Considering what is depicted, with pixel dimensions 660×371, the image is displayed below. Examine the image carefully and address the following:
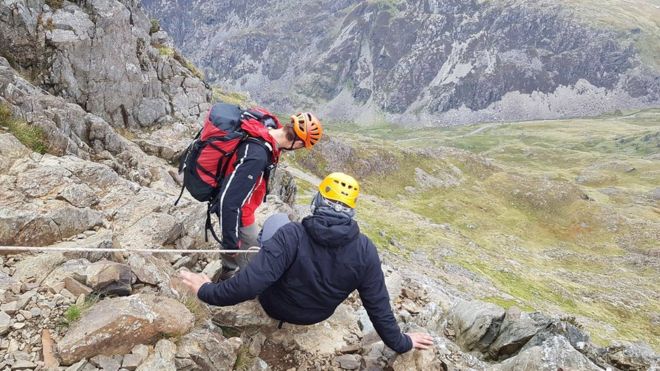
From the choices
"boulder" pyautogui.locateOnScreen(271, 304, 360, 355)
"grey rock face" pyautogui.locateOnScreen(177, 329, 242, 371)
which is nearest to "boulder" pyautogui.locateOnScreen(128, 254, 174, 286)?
"grey rock face" pyautogui.locateOnScreen(177, 329, 242, 371)

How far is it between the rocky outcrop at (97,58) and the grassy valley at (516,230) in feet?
126

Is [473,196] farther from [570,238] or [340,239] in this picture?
[340,239]

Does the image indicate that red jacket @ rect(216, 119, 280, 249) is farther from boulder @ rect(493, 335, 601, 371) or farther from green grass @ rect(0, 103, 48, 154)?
green grass @ rect(0, 103, 48, 154)

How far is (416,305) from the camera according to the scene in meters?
16.4

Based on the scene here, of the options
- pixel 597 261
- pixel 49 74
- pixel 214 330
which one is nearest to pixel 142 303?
pixel 214 330

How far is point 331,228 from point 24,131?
13811 millimetres

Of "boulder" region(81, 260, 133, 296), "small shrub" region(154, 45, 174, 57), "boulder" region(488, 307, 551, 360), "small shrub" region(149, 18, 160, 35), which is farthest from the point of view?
"small shrub" region(149, 18, 160, 35)

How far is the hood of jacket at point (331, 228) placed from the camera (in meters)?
7.82

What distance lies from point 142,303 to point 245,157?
11.3 feet

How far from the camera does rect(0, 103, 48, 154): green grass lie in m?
15.0

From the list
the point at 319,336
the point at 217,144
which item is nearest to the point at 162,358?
the point at 217,144

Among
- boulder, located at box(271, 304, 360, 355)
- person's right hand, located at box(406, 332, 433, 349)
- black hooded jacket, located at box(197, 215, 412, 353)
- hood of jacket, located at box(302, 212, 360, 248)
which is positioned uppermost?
hood of jacket, located at box(302, 212, 360, 248)

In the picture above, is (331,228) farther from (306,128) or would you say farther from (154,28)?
(154,28)

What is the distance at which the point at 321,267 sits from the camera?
8320 mm
